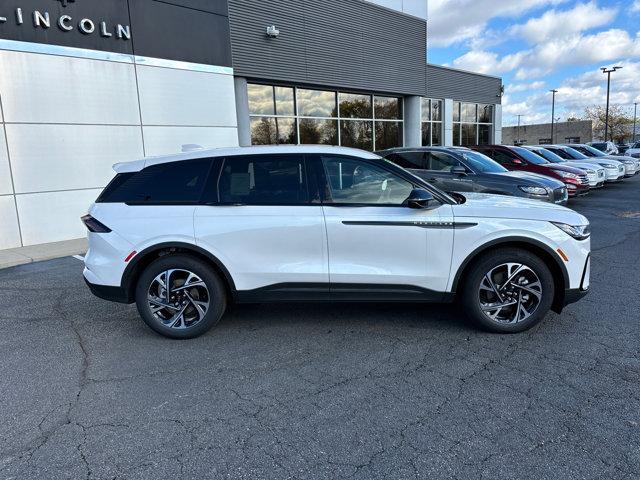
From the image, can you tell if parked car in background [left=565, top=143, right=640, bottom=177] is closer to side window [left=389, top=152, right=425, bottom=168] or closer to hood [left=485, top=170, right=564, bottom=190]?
hood [left=485, top=170, right=564, bottom=190]

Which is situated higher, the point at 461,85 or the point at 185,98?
the point at 461,85

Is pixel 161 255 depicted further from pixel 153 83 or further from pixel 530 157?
pixel 530 157

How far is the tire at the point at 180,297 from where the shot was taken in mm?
4188

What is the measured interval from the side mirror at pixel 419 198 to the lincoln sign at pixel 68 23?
8602 millimetres

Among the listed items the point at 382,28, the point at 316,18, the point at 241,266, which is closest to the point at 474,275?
the point at 241,266

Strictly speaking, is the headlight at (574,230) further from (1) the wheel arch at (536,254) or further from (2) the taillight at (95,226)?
(2) the taillight at (95,226)

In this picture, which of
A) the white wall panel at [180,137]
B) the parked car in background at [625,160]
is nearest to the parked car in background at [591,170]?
the parked car in background at [625,160]

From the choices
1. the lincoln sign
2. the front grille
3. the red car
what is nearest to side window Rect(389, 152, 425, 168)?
the front grille

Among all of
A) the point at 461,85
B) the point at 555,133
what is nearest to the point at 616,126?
the point at 555,133

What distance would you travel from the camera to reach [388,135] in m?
19.7

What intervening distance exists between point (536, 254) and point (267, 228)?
2.45 metres

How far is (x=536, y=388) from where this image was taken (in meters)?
3.26

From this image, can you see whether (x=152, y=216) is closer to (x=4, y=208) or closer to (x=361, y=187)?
(x=361, y=187)

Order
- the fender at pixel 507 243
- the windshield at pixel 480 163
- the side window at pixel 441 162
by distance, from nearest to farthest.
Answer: the fender at pixel 507 243, the windshield at pixel 480 163, the side window at pixel 441 162
